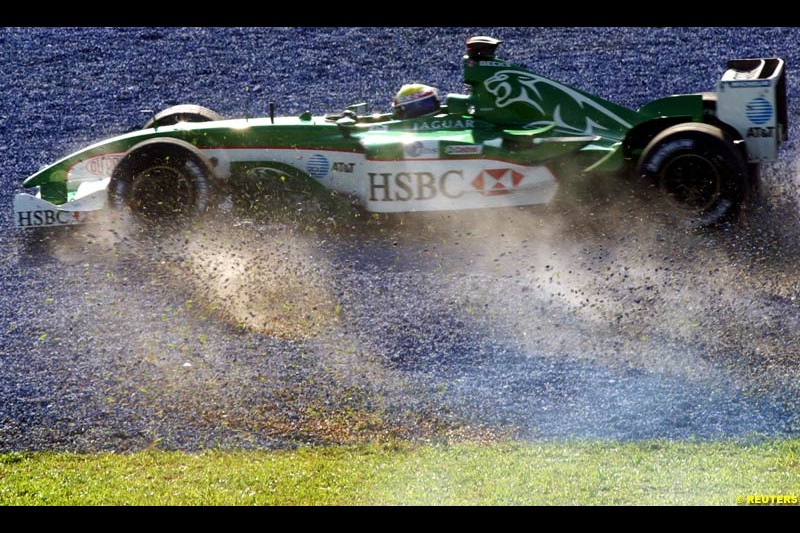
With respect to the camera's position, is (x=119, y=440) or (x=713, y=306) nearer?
(x=119, y=440)

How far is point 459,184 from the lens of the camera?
38.4 ft

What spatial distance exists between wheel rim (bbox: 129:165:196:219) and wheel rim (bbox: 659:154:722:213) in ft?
14.7

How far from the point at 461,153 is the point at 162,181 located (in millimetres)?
2892

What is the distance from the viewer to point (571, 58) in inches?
651

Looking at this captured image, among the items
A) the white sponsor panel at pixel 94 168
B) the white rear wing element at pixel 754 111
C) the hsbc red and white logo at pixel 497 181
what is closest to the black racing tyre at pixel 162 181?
the white sponsor panel at pixel 94 168

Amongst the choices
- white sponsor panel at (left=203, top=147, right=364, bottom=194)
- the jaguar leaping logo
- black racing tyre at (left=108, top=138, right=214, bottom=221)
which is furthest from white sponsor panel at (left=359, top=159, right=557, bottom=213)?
black racing tyre at (left=108, top=138, right=214, bottom=221)

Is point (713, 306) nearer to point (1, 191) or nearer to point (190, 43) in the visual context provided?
point (1, 191)

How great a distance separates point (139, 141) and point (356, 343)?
3405mm

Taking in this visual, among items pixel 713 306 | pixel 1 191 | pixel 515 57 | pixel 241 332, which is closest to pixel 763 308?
pixel 713 306

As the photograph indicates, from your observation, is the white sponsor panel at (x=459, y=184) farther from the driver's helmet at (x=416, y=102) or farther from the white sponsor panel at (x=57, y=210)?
the white sponsor panel at (x=57, y=210)

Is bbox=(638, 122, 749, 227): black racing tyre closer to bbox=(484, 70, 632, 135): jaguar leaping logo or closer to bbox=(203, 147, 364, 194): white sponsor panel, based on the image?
bbox=(484, 70, 632, 135): jaguar leaping logo

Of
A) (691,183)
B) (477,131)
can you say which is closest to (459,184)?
(477,131)
